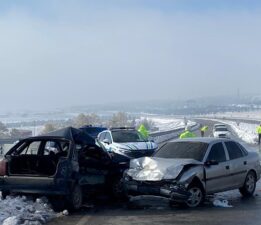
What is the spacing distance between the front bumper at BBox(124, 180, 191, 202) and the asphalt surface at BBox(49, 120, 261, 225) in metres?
Result: 0.28

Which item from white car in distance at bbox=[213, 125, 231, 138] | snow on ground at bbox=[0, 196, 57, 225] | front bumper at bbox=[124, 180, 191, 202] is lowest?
white car in distance at bbox=[213, 125, 231, 138]

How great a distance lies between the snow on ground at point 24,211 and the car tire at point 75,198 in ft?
1.39

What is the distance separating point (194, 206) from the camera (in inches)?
403

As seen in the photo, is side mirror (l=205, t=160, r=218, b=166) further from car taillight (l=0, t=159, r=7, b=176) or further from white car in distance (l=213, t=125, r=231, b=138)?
white car in distance (l=213, t=125, r=231, b=138)

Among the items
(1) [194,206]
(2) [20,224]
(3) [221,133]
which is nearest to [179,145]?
(1) [194,206]

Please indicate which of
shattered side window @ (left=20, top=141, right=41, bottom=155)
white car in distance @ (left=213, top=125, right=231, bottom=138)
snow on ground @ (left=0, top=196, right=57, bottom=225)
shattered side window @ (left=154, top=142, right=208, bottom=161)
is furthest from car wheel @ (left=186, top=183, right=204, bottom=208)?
white car in distance @ (left=213, top=125, right=231, bottom=138)

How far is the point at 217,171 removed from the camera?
10883 mm

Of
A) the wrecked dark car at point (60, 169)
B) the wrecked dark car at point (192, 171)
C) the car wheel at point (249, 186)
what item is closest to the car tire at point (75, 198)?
the wrecked dark car at point (60, 169)

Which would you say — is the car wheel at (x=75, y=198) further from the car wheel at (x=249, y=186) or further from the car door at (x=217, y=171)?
the car wheel at (x=249, y=186)

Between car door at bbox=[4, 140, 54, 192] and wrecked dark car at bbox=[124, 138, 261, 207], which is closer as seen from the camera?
car door at bbox=[4, 140, 54, 192]

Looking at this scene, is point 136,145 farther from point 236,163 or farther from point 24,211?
point 24,211

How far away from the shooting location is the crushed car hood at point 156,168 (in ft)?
33.3

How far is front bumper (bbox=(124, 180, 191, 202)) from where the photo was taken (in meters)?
9.95

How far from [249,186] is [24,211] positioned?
18.4ft
